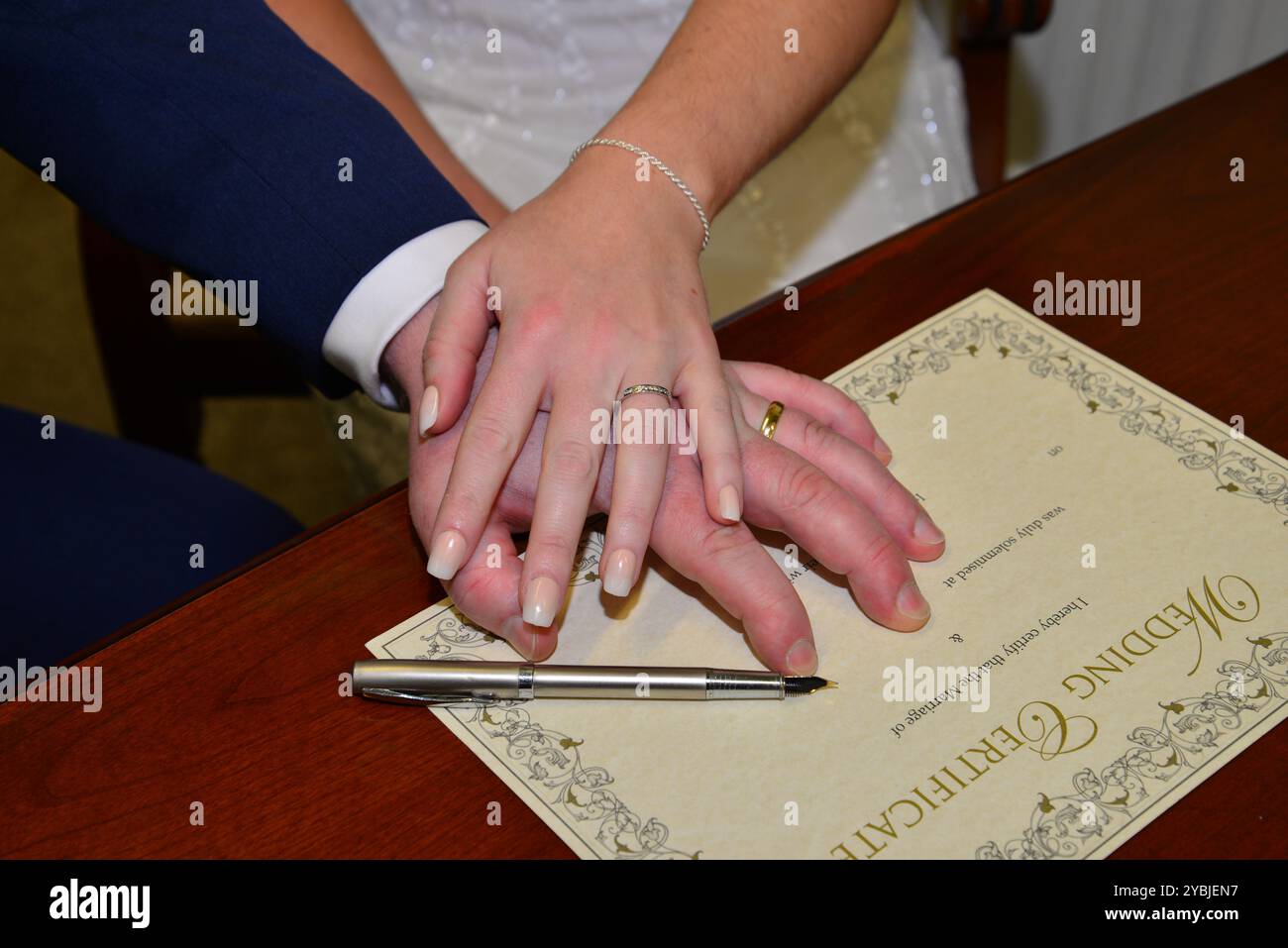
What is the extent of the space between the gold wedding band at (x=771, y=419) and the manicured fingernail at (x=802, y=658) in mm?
132

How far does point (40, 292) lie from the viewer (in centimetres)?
201

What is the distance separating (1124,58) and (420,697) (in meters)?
1.35

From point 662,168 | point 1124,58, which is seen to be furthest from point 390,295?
point 1124,58

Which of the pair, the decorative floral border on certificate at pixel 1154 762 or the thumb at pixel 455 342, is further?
the thumb at pixel 455 342

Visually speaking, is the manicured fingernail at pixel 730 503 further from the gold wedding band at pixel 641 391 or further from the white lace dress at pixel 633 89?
the white lace dress at pixel 633 89

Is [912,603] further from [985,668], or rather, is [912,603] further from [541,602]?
[541,602]

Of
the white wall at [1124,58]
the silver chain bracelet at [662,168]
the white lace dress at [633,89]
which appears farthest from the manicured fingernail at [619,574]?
the white wall at [1124,58]

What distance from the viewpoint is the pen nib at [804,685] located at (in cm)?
52

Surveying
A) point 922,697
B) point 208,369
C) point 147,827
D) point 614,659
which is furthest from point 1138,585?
point 208,369

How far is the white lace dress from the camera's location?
1.04m

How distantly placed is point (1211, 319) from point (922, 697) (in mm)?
312

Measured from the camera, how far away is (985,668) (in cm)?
53

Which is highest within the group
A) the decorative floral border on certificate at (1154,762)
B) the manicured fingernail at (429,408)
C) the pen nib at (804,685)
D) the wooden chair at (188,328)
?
the wooden chair at (188,328)

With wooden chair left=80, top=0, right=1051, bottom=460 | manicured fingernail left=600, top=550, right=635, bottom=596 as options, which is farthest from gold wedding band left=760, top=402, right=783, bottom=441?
wooden chair left=80, top=0, right=1051, bottom=460
